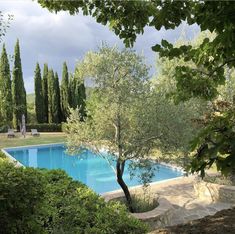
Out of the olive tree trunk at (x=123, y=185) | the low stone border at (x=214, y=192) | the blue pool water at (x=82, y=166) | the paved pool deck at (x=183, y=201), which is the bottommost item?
the blue pool water at (x=82, y=166)

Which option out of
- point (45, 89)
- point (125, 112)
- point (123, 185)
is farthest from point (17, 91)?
point (125, 112)

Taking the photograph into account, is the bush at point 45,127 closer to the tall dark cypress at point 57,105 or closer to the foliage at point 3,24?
the tall dark cypress at point 57,105

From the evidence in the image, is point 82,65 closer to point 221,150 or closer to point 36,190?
point 36,190

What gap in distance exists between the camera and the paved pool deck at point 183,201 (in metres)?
9.58

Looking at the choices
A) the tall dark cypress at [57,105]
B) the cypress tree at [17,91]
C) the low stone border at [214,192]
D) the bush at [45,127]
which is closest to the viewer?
the low stone border at [214,192]

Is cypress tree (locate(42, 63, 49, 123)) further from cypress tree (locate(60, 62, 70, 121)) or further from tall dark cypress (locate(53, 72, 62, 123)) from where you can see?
cypress tree (locate(60, 62, 70, 121))

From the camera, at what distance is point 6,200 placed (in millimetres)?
4520

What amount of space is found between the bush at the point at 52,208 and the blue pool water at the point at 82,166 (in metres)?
7.73

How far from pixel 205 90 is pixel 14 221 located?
3.30m

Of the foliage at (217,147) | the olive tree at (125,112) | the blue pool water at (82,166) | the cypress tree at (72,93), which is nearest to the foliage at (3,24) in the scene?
the olive tree at (125,112)

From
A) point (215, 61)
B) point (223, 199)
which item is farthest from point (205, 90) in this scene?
point (223, 199)

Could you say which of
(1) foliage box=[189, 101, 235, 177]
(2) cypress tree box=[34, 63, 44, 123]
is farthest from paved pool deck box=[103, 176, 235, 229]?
(2) cypress tree box=[34, 63, 44, 123]

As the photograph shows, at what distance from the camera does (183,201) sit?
11.2m

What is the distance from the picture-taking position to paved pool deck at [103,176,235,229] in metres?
9.58
